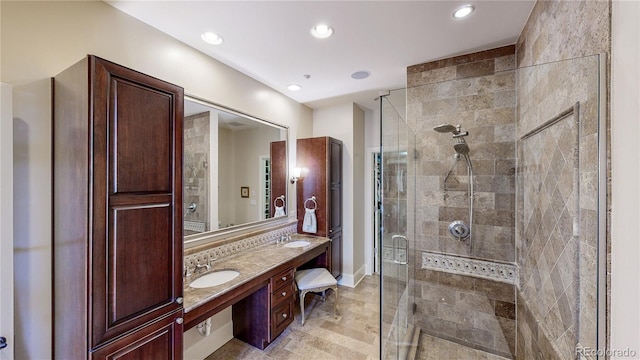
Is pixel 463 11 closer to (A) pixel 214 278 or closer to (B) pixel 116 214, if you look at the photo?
(B) pixel 116 214

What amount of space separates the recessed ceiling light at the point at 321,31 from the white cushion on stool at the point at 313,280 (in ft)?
7.98

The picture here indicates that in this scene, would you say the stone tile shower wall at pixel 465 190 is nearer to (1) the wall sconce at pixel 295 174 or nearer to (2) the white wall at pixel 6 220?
→ (1) the wall sconce at pixel 295 174

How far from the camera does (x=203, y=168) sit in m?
2.25

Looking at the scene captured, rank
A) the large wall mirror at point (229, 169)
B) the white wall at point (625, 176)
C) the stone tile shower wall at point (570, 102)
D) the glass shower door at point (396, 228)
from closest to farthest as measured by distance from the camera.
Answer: the white wall at point (625, 176) → the stone tile shower wall at point (570, 102) → the glass shower door at point (396, 228) → the large wall mirror at point (229, 169)

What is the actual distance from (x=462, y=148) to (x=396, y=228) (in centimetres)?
103

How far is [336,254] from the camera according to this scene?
3.54 meters

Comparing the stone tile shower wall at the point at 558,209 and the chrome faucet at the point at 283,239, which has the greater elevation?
the stone tile shower wall at the point at 558,209

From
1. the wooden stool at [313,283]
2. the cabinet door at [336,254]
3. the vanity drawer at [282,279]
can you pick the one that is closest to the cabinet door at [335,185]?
the cabinet door at [336,254]

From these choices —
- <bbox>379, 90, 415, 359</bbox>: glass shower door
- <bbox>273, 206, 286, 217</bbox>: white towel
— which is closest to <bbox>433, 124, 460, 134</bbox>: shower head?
<bbox>379, 90, 415, 359</bbox>: glass shower door

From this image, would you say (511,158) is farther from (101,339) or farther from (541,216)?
(101,339)

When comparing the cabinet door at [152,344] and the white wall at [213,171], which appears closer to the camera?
the cabinet door at [152,344]

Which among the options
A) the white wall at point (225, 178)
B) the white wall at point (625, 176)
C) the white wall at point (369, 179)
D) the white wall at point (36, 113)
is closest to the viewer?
the white wall at point (625, 176)

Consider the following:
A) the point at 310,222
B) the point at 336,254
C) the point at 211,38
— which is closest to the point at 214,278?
the point at 310,222

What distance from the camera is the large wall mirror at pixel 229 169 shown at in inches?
84.2
